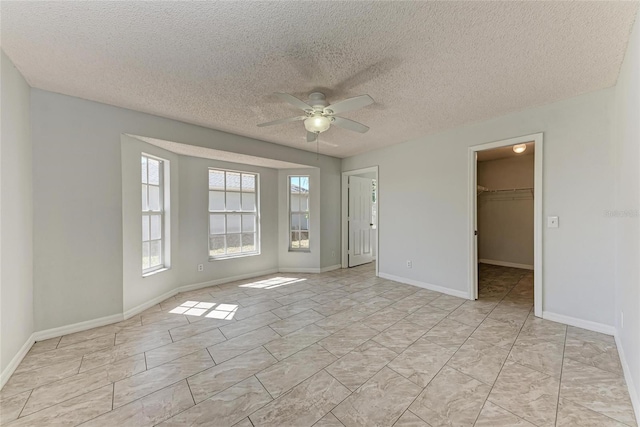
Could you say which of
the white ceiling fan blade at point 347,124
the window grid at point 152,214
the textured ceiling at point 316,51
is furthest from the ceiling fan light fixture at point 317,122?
the window grid at point 152,214

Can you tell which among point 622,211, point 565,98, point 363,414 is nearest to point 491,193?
point 565,98

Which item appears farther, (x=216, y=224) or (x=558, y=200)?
(x=216, y=224)

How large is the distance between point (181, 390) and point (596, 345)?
357 centimetres

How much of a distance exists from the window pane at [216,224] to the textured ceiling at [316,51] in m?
2.01

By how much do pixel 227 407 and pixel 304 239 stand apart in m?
3.79

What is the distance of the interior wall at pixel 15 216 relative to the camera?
1.94 m

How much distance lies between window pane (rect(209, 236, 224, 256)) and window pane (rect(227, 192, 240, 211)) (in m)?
0.57

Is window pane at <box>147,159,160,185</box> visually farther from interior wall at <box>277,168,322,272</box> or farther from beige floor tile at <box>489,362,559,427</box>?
beige floor tile at <box>489,362,559,427</box>

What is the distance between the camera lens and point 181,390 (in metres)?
1.77

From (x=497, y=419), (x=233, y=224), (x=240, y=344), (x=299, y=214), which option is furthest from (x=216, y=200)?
(x=497, y=419)

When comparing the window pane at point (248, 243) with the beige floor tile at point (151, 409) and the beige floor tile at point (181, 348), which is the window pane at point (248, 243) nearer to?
the beige floor tile at point (181, 348)

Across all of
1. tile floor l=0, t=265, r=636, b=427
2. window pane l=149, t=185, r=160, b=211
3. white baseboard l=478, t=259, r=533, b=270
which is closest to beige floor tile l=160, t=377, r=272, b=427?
tile floor l=0, t=265, r=636, b=427

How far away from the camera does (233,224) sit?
4.71m

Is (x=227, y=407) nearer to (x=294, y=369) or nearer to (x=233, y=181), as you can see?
(x=294, y=369)
